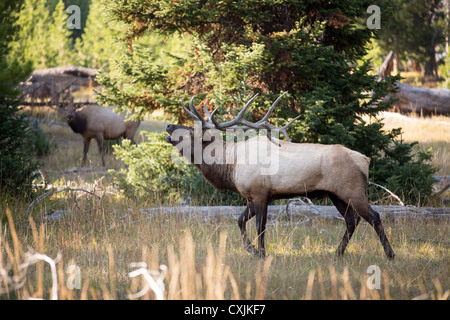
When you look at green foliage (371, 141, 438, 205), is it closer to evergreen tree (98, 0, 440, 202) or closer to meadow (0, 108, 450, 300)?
evergreen tree (98, 0, 440, 202)

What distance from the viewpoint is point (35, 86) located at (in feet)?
58.2

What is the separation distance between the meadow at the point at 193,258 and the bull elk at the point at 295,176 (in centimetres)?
41

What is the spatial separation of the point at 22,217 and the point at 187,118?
3.25 metres

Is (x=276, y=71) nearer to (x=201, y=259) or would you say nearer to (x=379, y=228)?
(x=379, y=228)

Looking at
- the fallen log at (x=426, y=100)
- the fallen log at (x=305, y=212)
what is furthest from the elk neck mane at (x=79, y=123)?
the fallen log at (x=426, y=100)

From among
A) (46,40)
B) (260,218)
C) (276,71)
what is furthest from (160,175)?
(46,40)

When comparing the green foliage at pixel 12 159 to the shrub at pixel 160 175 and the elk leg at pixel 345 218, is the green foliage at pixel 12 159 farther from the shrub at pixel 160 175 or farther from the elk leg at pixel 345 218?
the elk leg at pixel 345 218

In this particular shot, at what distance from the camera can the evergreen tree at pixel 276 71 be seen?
786 centimetres

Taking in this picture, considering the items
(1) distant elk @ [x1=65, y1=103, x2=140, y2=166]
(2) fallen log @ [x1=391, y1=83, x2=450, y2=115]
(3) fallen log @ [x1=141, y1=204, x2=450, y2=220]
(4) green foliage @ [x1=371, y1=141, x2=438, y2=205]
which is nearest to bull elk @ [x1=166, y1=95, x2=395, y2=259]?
(3) fallen log @ [x1=141, y1=204, x2=450, y2=220]

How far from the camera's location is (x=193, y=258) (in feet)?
14.5

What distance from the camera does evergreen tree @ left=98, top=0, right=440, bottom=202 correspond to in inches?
310

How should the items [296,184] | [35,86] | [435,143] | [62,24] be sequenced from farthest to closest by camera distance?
[62,24], [35,86], [435,143], [296,184]
